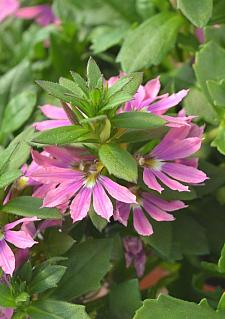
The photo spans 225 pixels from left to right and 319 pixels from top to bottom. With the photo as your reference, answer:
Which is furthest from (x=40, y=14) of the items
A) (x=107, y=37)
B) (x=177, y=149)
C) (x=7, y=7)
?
(x=177, y=149)

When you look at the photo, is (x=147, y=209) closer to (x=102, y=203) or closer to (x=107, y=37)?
(x=102, y=203)

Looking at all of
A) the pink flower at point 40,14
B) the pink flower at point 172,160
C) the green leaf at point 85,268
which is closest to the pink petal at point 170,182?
the pink flower at point 172,160

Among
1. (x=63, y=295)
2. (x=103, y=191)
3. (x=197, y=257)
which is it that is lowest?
(x=197, y=257)

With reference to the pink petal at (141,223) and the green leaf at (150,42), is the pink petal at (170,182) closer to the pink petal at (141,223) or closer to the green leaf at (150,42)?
the pink petal at (141,223)

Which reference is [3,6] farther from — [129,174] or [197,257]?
[129,174]

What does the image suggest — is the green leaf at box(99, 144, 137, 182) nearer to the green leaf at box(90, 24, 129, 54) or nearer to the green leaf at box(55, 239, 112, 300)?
the green leaf at box(55, 239, 112, 300)

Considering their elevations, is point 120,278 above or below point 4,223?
below

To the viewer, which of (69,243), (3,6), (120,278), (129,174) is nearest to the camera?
(129,174)

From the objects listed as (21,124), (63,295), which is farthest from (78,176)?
(21,124)
